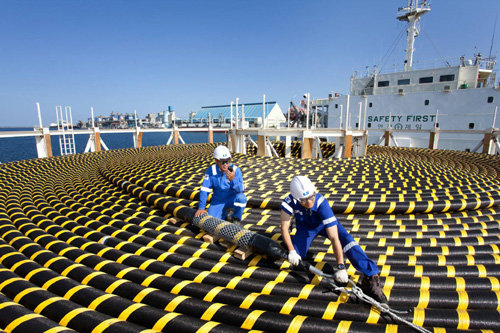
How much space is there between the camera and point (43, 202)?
5.66 m

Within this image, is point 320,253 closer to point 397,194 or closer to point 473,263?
point 473,263

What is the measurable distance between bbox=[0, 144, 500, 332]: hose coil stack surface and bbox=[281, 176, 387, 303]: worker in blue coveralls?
0.23 meters

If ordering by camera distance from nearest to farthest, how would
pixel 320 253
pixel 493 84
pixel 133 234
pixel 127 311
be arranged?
1. pixel 127 311
2. pixel 320 253
3. pixel 133 234
4. pixel 493 84

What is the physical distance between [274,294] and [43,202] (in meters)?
5.71

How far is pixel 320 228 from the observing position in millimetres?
2947

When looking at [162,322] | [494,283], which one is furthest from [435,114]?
[162,322]

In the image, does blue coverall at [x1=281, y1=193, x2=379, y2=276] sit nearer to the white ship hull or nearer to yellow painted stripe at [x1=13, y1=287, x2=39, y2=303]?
yellow painted stripe at [x1=13, y1=287, x2=39, y2=303]

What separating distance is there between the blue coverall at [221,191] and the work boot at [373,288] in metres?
1.97

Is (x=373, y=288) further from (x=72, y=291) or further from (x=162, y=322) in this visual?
(x=72, y=291)

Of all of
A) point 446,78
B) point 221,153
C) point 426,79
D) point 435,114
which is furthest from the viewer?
point 426,79

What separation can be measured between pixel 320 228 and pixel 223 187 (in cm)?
163

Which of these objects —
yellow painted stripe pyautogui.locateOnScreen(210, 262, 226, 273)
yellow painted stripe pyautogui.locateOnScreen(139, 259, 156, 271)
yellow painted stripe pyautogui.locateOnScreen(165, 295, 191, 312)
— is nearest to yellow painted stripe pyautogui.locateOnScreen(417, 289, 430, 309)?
yellow painted stripe pyautogui.locateOnScreen(210, 262, 226, 273)

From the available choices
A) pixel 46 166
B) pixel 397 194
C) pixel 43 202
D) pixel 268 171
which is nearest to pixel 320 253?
pixel 397 194

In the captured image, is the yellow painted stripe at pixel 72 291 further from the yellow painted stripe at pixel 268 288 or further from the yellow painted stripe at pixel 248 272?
the yellow painted stripe at pixel 268 288
